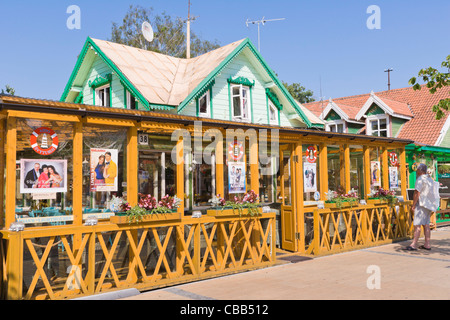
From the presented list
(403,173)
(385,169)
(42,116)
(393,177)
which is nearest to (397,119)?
(403,173)

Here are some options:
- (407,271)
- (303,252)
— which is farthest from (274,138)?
(407,271)

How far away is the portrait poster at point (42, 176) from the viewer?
5469 mm

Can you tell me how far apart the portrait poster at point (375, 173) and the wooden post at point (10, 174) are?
8247 millimetres

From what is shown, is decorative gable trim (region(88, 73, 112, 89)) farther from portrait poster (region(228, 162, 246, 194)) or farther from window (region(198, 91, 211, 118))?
portrait poster (region(228, 162, 246, 194))

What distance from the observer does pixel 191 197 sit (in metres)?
Result: 11.1

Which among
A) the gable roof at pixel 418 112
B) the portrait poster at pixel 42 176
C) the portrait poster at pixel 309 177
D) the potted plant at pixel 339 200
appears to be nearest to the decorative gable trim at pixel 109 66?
the portrait poster at pixel 309 177

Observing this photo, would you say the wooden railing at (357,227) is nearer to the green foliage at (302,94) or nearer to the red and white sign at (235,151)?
the red and white sign at (235,151)

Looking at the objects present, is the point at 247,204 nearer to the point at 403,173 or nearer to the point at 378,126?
the point at 403,173

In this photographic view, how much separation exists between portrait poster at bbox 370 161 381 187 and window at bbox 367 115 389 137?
10.9 meters

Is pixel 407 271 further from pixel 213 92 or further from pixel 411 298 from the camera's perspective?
pixel 213 92

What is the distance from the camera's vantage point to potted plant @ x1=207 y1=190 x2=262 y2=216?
7.05 meters

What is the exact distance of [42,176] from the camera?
18.4 feet

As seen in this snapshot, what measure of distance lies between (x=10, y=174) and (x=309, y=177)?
6.15 m

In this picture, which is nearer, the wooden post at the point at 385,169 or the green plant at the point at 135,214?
the green plant at the point at 135,214
